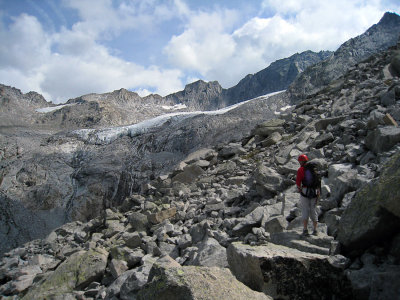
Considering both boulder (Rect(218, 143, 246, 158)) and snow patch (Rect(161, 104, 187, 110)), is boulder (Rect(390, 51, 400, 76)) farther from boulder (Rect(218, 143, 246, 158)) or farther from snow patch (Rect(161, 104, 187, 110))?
snow patch (Rect(161, 104, 187, 110))

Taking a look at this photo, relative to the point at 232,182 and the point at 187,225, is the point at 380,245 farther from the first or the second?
the point at 232,182

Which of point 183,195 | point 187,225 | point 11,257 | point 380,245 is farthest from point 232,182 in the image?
point 11,257

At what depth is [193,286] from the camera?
2.82 meters

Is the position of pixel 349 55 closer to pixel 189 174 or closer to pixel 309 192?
pixel 189 174

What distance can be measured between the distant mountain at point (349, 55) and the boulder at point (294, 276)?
114ft

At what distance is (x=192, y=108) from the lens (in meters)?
126

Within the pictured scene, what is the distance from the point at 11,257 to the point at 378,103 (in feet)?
51.8

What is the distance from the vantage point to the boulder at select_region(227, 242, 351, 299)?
3.23 metres

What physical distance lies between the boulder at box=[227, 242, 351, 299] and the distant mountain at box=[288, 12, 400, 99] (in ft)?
114

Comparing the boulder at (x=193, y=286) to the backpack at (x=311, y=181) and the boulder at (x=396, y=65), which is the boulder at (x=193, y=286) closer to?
the backpack at (x=311, y=181)

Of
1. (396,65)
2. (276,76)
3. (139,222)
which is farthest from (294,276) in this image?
(276,76)

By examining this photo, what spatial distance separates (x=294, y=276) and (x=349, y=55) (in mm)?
51163

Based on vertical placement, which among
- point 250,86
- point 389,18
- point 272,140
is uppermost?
point 250,86

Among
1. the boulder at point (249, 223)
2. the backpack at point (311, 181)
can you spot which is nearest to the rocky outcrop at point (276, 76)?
the boulder at point (249, 223)
